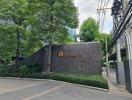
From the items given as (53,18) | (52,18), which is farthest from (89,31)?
(53,18)

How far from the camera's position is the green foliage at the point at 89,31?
3669 cm

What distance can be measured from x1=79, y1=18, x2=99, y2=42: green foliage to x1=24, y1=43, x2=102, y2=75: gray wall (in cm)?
1531

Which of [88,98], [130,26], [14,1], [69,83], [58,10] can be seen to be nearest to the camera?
[88,98]

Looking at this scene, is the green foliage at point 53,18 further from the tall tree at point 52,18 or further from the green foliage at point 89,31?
the green foliage at point 89,31

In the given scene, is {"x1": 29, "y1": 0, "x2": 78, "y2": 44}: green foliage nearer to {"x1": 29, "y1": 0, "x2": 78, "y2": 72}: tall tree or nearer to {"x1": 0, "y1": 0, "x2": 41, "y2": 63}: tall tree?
{"x1": 29, "y1": 0, "x2": 78, "y2": 72}: tall tree

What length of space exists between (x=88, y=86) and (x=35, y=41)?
8.26 metres

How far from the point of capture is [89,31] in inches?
1478

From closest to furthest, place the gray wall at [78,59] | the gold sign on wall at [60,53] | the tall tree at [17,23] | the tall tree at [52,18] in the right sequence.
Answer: the gray wall at [78,59] < the tall tree at [52,18] < the gold sign on wall at [60,53] < the tall tree at [17,23]

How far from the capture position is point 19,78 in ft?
68.7

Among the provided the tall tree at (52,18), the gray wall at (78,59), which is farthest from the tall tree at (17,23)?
the gray wall at (78,59)

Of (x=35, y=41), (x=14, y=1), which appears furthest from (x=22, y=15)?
(x=35, y=41)

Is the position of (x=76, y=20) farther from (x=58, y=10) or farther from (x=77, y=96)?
(x=77, y=96)

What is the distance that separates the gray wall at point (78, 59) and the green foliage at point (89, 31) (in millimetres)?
15306

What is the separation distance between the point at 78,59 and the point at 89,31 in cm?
1742
